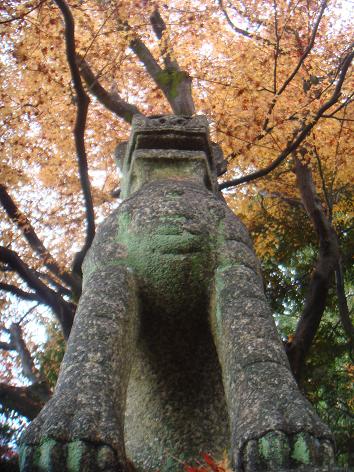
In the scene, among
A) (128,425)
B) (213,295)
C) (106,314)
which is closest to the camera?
(106,314)

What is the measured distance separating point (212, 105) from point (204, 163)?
13.6 ft

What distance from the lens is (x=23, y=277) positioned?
5.11 m

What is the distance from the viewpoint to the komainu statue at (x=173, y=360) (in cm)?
179

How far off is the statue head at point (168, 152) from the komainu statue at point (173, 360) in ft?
0.34

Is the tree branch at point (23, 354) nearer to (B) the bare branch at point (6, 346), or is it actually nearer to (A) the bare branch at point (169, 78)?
(B) the bare branch at point (6, 346)

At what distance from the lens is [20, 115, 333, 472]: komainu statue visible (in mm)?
1795

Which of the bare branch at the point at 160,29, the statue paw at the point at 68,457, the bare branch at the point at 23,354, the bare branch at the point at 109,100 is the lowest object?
the statue paw at the point at 68,457

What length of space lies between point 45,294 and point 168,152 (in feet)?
7.68

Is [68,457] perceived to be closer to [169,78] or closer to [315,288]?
[315,288]

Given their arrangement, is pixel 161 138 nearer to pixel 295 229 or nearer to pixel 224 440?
pixel 224 440

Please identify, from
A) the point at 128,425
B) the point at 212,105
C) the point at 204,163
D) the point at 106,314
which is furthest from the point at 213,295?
the point at 212,105

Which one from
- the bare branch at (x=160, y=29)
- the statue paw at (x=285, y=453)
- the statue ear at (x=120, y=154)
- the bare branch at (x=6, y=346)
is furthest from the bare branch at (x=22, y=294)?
the statue paw at (x=285, y=453)

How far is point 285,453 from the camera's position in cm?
176

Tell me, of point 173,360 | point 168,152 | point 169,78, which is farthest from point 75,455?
point 169,78
